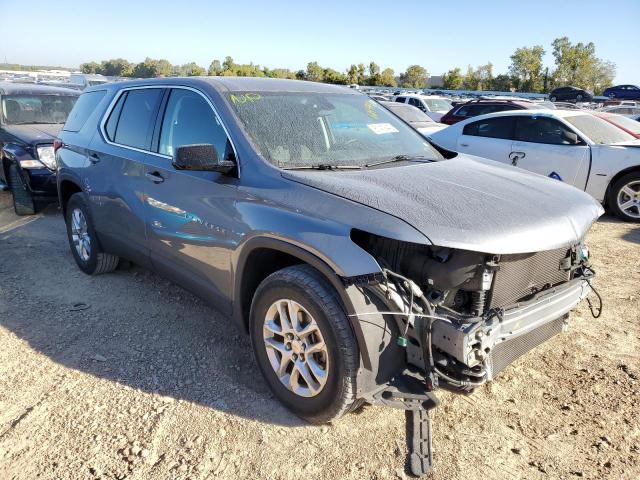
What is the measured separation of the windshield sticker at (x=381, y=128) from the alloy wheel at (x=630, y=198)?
4.93 metres

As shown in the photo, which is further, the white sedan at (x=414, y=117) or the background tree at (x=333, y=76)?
the background tree at (x=333, y=76)

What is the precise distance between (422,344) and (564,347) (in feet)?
5.69

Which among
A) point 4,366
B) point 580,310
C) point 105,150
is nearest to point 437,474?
point 580,310

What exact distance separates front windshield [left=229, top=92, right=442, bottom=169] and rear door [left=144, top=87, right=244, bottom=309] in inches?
9.6

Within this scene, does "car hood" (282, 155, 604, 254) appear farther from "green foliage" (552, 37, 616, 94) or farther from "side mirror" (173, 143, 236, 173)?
"green foliage" (552, 37, 616, 94)

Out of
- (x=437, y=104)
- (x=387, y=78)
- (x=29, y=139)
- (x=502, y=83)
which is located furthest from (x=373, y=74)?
(x=29, y=139)

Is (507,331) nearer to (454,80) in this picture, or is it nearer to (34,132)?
(34,132)

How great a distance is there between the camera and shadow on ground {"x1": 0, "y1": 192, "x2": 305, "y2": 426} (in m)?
3.11

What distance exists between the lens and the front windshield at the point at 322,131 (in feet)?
10.1

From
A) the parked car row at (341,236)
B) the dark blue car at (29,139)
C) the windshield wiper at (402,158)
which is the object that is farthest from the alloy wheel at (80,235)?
the windshield wiper at (402,158)

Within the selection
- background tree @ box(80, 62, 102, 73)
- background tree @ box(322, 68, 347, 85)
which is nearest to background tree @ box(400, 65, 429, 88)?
background tree @ box(322, 68, 347, 85)

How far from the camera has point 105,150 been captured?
169 inches

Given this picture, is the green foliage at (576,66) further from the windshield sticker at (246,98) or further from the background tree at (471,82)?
the windshield sticker at (246,98)

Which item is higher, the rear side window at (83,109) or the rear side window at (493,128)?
the rear side window at (83,109)
